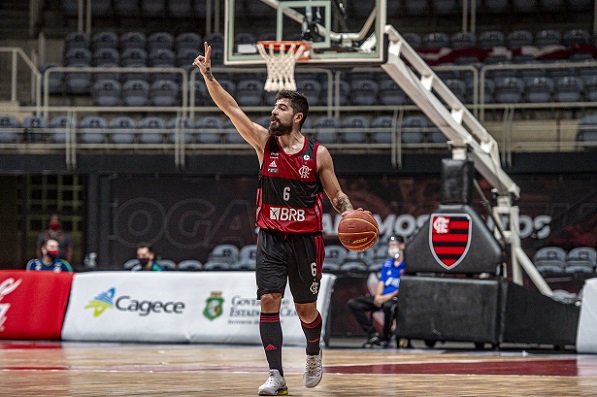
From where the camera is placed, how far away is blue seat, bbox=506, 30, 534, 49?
25.2 metres

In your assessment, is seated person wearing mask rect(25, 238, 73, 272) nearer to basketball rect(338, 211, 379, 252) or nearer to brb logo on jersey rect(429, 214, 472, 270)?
brb logo on jersey rect(429, 214, 472, 270)

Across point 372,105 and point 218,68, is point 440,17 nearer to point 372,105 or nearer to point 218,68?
point 372,105

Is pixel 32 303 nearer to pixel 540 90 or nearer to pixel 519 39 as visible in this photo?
pixel 540 90

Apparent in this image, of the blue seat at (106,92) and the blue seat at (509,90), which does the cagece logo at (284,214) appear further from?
the blue seat at (106,92)

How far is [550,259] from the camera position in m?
20.8

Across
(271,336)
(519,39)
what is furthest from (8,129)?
(271,336)

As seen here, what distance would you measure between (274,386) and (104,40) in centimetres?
2010

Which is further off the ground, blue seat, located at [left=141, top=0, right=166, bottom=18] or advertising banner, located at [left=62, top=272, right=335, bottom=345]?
blue seat, located at [left=141, top=0, right=166, bottom=18]

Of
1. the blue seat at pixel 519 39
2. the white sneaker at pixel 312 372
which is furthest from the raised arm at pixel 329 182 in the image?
the blue seat at pixel 519 39

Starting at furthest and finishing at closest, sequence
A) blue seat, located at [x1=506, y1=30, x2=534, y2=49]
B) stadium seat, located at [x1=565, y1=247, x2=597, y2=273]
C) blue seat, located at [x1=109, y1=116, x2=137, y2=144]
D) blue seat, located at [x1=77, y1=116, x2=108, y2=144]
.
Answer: blue seat, located at [x1=506, y1=30, x2=534, y2=49]
blue seat, located at [x1=77, y1=116, x2=108, y2=144]
blue seat, located at [x1=109, y1=116, x2=137, y2=144]
stadium seat, located at [x1=565, y1=247, x2=597, y2=273]

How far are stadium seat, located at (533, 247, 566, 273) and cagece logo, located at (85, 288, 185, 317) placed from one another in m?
7.32

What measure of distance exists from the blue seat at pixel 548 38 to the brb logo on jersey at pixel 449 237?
447 inches

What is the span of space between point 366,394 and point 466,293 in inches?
306

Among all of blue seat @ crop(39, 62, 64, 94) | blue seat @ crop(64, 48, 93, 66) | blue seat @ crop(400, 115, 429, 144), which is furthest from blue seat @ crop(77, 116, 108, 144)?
blue seat @ crop(400, 115, 429, 144)
